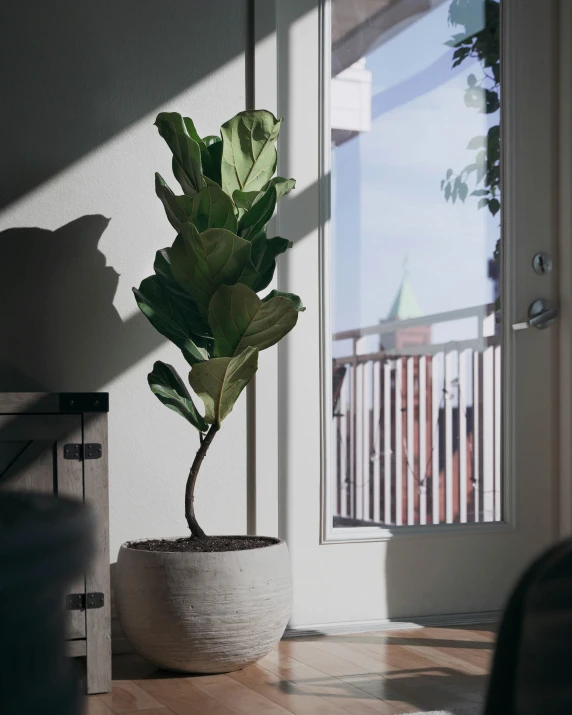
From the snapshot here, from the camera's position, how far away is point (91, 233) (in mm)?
2527

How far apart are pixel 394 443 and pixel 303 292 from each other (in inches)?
21.7

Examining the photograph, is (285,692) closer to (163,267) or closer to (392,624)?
(392,624)

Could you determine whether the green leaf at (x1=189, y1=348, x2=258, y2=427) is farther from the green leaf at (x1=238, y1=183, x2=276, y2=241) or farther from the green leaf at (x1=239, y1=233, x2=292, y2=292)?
the green leaf at (x1=238, y1=183, x2=276, y2=241)

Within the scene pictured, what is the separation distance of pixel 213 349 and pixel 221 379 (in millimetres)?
204

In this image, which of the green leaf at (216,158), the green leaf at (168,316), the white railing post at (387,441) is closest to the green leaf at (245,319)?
the green leaf at (168,316)

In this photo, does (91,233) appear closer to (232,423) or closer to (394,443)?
(232,423)

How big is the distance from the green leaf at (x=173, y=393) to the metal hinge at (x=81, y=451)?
0.21m

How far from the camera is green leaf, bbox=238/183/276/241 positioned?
2.29m

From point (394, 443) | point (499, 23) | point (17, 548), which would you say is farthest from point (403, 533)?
point (17, 548)

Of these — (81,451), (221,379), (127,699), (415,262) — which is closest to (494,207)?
(415,262)

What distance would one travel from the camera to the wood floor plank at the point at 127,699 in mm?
1969

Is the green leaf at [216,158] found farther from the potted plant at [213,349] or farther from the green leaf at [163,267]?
the green leaf at [163,267]

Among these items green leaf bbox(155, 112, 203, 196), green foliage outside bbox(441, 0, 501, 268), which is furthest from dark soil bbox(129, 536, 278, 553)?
green foliage outside bbox(441, 0, 501, 268)

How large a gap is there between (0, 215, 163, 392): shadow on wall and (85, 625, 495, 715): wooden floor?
77 centimetres
